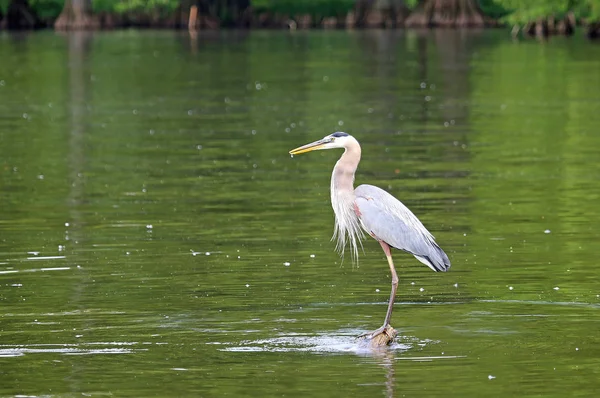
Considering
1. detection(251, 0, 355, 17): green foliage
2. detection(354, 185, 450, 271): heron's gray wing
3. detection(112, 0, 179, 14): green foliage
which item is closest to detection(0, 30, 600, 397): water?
detection(354, 185, 450, 271): heron's gray wing

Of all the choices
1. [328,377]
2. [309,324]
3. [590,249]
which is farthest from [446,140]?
[328,377]

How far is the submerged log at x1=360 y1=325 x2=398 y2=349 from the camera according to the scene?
413 inches

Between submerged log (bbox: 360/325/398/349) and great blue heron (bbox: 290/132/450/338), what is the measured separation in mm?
51

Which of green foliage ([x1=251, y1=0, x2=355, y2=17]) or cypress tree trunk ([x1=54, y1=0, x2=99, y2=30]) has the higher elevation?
cypress tree trunk ([x1=54, y1=0, x2=99, y2=30])

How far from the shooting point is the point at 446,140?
24516mm

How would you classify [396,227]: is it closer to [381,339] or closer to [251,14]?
[381,339]

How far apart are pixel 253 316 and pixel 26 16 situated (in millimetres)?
79632

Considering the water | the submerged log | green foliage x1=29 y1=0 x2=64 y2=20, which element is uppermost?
the submerged log

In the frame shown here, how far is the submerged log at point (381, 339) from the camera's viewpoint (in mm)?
10492

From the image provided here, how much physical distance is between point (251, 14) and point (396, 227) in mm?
83578

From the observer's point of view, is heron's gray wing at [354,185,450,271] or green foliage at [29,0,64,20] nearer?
heron's gray wing at [354,185,450,271]

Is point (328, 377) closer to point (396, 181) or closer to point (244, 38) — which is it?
point (396, 181)

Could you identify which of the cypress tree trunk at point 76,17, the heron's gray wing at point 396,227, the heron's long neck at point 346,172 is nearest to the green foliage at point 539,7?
the cypress tree trunk at point 76,17

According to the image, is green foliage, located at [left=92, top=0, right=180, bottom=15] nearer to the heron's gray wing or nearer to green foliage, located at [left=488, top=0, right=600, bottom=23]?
green foliage, located at [left=488, top=0, right=600, bottom=23]
